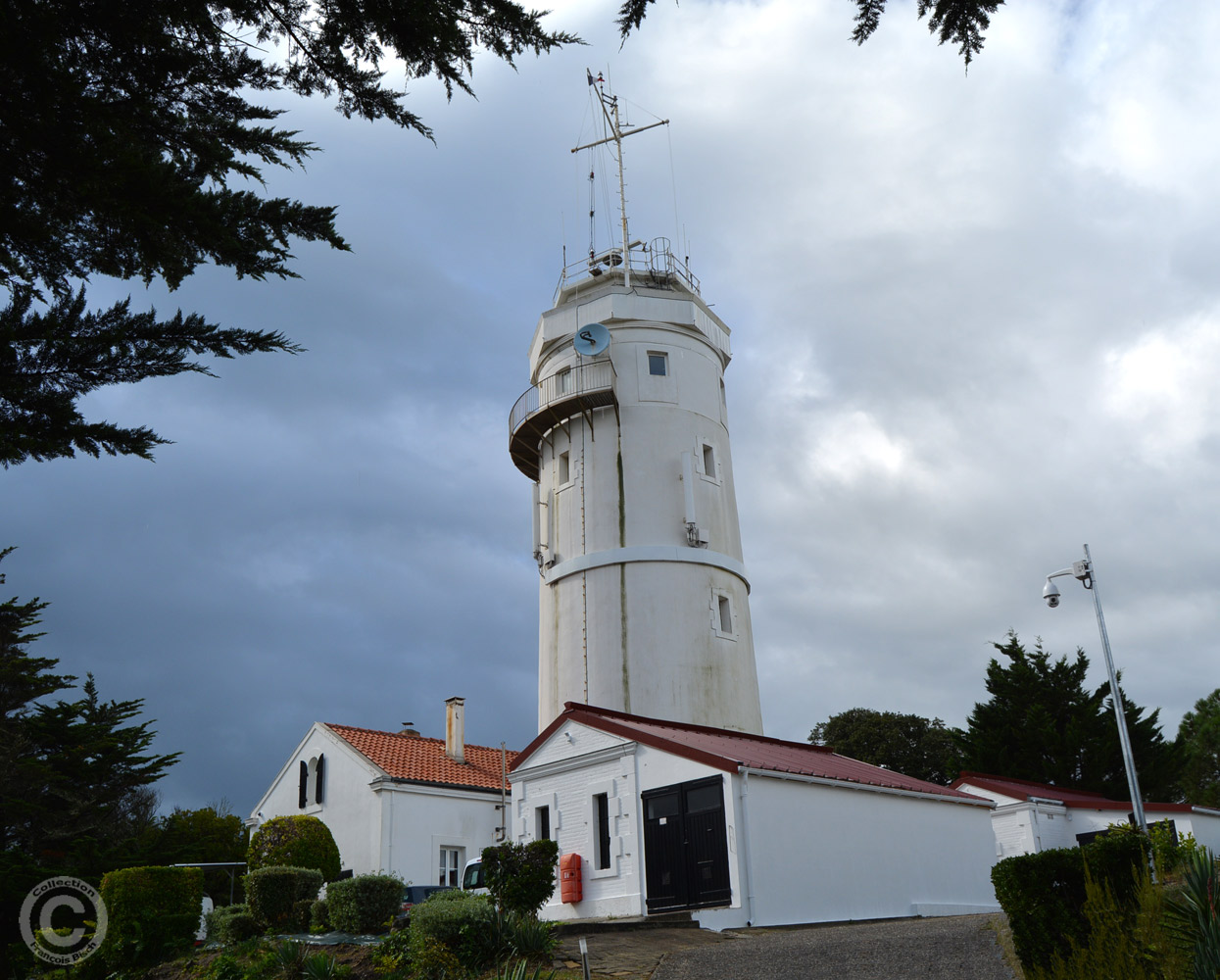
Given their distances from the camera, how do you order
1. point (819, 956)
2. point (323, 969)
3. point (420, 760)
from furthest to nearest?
point (420, 760), point (323, 969), point (819, 956)

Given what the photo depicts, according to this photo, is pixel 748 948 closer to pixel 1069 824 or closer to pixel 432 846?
pixel 432 846

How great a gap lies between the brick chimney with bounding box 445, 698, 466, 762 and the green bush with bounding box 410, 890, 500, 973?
1891cm

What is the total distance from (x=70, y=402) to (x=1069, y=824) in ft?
96.3

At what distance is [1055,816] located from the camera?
29031mm

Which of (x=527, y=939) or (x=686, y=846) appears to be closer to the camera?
(x=527, y=939)

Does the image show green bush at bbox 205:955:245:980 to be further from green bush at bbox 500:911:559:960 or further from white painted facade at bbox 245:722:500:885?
white painted facade at bbox 245:722:500:885

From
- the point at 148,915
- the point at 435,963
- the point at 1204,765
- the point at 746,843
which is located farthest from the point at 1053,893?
the point at 1204,765

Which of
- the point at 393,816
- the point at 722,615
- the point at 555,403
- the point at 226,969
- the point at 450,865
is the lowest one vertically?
the point at 226,969

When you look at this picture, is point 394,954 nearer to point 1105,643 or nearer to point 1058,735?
point 1105,643

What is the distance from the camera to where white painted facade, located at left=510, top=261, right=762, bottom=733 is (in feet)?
95.0

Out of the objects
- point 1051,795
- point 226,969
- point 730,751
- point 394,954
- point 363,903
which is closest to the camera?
point 394,954

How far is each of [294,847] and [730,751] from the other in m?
10.5

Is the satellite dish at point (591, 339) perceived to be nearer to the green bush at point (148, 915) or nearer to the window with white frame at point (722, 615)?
the window with white frame at point (722, 615)

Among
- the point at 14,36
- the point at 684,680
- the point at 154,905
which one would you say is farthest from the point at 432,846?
the point at 14,36
